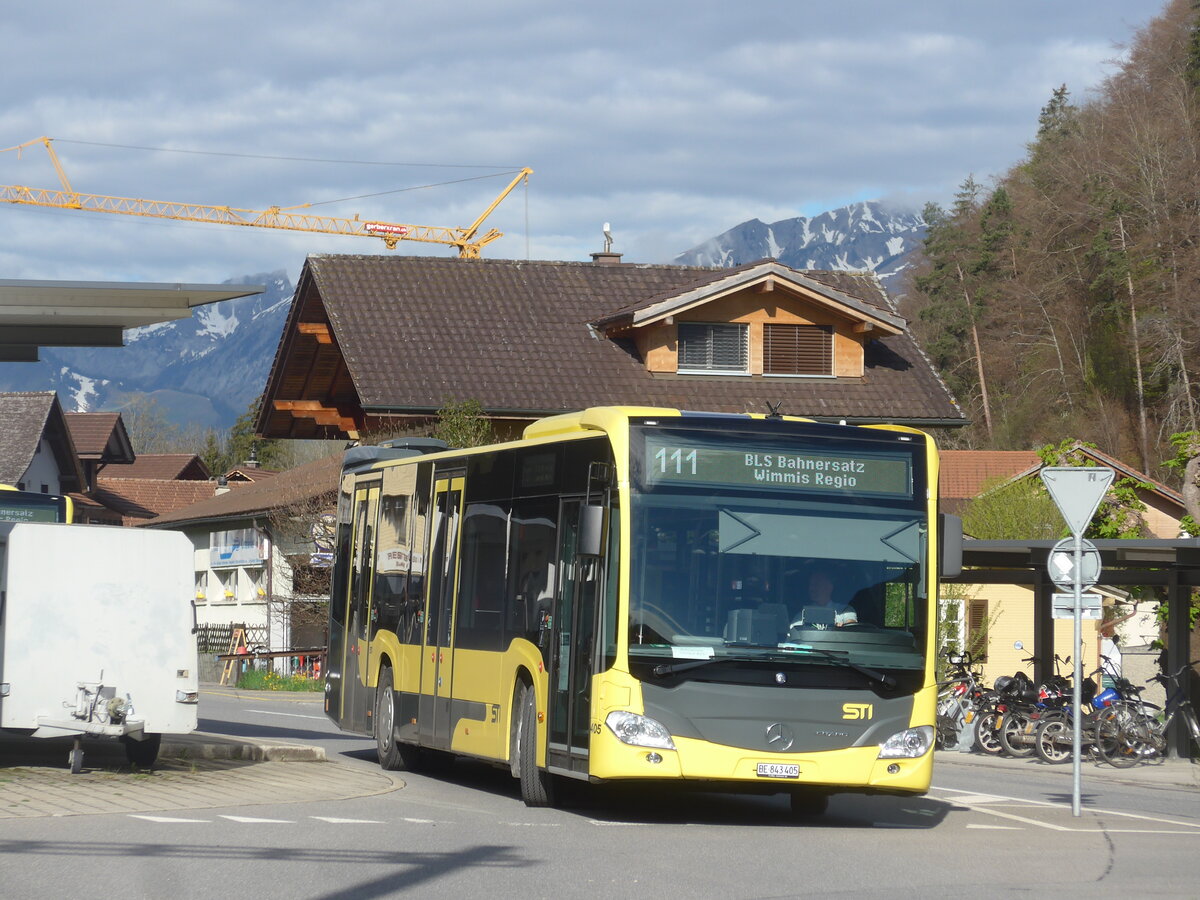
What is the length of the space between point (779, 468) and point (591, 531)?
155 cm

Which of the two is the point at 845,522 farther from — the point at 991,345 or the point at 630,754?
the point at 991,345

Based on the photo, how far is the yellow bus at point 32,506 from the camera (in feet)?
80.0

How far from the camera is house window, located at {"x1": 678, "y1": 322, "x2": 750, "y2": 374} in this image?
3841 centimetres

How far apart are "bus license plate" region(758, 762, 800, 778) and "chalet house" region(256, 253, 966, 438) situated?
23217mm

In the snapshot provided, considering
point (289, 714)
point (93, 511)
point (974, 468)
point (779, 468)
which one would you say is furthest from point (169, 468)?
point (779, 468)

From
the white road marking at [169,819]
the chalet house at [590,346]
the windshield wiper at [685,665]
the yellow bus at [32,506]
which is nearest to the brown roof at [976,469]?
the chalet house at [590,346]

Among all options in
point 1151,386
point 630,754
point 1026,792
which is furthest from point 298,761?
point 1151,386

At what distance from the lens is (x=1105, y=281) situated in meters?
65.2

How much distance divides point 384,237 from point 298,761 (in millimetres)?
119668

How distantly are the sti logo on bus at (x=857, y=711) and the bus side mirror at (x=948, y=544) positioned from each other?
3.86 ft

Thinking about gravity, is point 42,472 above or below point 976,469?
below

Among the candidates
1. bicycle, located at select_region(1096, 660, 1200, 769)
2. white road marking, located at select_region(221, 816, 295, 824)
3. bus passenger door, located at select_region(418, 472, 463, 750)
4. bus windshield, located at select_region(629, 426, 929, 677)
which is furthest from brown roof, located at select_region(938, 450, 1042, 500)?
white road marking, located at select_region(221, 816, 295, 824)

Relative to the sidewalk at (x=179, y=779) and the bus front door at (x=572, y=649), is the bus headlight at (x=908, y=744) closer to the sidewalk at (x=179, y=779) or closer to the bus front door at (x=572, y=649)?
the bus front door at (x=572, y=649)

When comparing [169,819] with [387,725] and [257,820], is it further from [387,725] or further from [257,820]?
[387,725]
